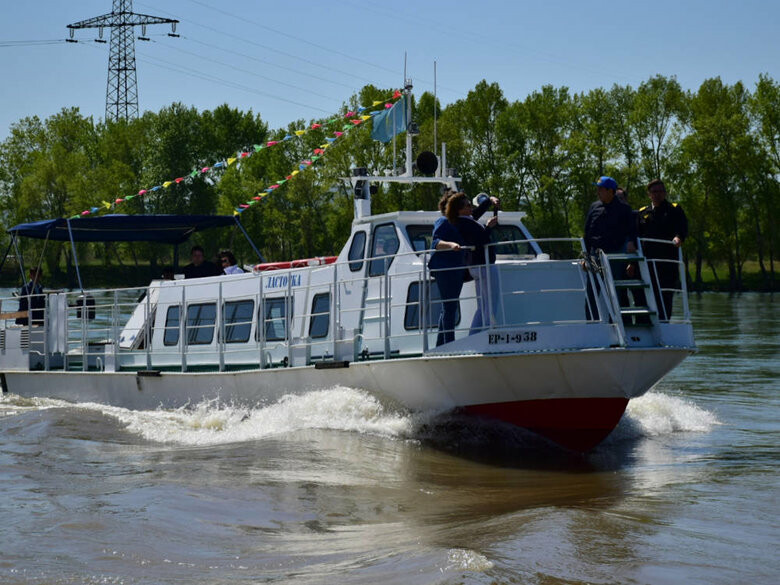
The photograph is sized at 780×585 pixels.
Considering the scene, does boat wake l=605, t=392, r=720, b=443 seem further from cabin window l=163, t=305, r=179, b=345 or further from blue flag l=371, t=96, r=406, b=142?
cabin window l=163, t=305, r=179, b=345

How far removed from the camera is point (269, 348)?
13016 mm

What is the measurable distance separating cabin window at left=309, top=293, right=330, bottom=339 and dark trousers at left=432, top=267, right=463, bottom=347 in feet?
8.25

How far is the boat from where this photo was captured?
10.1 meters

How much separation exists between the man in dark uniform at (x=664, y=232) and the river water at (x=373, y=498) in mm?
1906

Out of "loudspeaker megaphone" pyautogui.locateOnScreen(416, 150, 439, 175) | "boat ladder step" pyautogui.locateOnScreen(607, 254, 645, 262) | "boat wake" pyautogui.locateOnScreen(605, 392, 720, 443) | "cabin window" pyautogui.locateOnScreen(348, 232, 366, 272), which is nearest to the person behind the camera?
"boat ladder step" pyautogui.locateOnScreen(607, 254, 645, 262)

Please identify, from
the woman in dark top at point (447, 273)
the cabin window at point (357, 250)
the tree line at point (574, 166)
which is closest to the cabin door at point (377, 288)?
the cabin window at point (357, 250)

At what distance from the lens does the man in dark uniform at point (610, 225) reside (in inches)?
414

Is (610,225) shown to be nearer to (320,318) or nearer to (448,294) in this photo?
(448,294)

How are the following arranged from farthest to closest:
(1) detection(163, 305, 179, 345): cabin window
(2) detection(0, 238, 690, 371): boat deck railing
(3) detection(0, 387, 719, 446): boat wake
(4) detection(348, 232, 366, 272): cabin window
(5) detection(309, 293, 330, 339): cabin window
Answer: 1. (1) detection(163, 305, 179, 345): cabin window
2. (5) detection(309, 293, 330, 339): cabin window
3. (4) detection(348, 232, 366, 272): cabin window
4. (3) detection(0, 387, 719, 446): boat wake
5. (2) detection(0, 238, 690, 371): boat deck railing

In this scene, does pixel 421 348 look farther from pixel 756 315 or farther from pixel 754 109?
pixel 754 109

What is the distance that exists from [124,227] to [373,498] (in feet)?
32.1

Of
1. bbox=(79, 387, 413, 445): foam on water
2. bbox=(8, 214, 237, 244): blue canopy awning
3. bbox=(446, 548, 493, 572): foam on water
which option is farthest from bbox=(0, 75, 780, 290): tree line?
bbox=(446, 548, 493, 572): foam on water

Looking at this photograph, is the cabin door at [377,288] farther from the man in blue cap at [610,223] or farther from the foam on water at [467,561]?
the foam on water at [467,561]

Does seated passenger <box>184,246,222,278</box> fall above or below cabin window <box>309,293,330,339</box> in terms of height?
above
